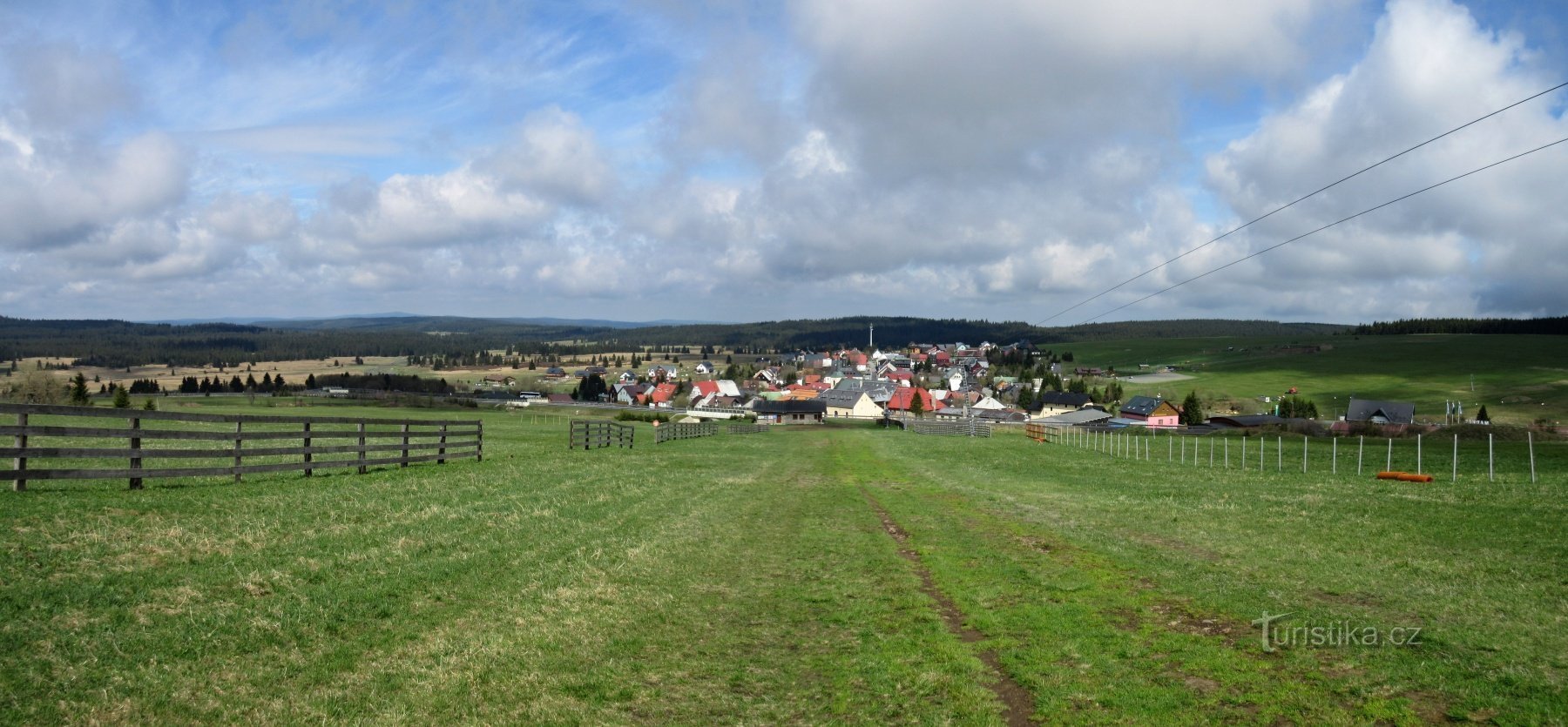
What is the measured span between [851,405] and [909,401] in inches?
391

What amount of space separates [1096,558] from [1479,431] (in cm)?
5056

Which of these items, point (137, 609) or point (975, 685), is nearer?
point (975, 685)

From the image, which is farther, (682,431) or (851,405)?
(851,405)

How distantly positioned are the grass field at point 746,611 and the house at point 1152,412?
9610 centimetres

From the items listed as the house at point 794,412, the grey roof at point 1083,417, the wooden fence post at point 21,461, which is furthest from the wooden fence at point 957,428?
the wooden fence post at point 21,461

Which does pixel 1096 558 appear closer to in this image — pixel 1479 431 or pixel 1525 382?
pixel 1479 431

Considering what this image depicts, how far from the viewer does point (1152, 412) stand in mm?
109000

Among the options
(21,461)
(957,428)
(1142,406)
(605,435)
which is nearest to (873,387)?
(1142,406)

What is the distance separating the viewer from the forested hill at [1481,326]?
167 meters

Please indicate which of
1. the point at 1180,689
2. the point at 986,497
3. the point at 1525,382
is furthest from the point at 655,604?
the point at 1525,382

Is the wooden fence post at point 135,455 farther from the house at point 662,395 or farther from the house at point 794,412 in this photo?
the house at point 662,395

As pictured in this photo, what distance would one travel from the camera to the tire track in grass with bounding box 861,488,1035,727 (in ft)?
22.5

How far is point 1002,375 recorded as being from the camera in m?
182

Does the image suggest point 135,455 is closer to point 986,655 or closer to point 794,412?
point 986,655
